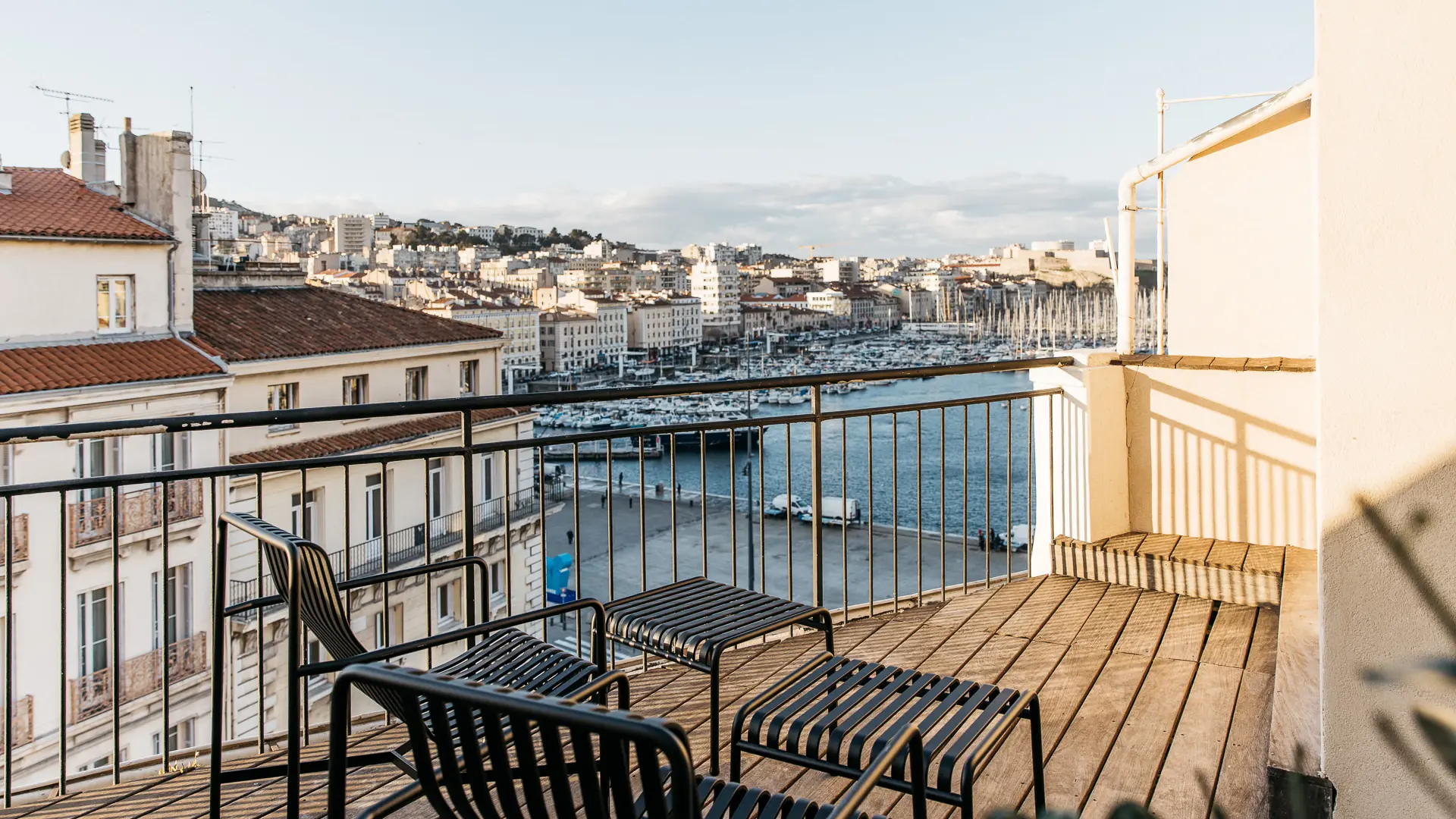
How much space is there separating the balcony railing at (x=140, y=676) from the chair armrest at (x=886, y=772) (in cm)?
2017

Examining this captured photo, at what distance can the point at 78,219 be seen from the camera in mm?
22016

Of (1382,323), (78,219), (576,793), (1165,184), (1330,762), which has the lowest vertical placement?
(576,793)

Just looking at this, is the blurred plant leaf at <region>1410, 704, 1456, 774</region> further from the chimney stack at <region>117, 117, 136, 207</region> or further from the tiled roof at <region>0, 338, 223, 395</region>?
the chimney stack at <region>117, 117, 136, 207</region>

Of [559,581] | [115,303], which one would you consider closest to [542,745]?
[115,303]

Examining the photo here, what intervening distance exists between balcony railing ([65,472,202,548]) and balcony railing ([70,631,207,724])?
2.58m

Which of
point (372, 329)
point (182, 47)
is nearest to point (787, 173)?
point (182, 47)

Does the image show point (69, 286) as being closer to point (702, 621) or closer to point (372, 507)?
point (372, 507)

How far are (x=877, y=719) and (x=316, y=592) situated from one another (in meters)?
1.16

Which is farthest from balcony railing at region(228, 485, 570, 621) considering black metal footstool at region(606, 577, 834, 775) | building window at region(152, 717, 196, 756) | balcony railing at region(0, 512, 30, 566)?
black metal footstool at region(606, 577, 834, 775)

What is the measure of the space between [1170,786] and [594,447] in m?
60.2

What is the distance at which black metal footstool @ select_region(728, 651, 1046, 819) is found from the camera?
1862mm

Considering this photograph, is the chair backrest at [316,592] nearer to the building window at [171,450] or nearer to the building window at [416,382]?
the building window at [171,450]

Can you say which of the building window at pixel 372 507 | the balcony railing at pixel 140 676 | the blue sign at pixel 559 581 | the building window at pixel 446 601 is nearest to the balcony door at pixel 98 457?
the balcony railing at pixel 140 676

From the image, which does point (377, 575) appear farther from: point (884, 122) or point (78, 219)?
point (884, 122)
